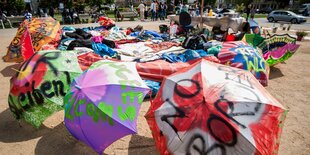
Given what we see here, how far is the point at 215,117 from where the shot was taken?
2332mm

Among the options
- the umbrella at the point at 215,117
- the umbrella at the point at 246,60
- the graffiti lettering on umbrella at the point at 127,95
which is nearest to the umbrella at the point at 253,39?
the umbrella at the point at 246,60

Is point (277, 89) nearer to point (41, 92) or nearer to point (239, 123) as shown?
point (239, 123)

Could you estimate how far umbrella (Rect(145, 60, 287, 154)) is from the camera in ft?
7.61

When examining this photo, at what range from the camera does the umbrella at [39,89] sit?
3746 millimetres

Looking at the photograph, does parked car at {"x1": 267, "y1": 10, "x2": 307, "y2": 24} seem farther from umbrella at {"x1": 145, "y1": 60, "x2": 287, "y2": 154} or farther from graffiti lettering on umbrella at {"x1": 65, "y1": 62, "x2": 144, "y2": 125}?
graffiti lettering on umbrella at {"x1": 65, "y1": 62, "x2": 144, "y2": 125}

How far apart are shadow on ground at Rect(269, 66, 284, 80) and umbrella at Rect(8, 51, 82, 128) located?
602 cm

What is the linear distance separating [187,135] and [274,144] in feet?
3.64

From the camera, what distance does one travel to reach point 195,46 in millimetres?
8070

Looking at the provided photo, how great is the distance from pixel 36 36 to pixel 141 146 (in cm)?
594

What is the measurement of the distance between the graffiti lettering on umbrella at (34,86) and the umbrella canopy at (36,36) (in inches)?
131

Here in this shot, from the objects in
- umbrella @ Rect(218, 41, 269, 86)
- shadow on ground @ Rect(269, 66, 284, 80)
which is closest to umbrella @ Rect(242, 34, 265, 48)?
shadow on ground @ Rect(269, 66, 284, 80)

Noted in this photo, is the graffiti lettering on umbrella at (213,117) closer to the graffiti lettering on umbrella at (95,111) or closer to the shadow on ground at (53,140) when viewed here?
the graffiti lettering on umbrella at (95,111)

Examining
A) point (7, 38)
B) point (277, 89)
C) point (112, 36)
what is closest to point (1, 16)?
point (7, 38)

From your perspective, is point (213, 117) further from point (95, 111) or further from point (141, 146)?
point (141, 146)
